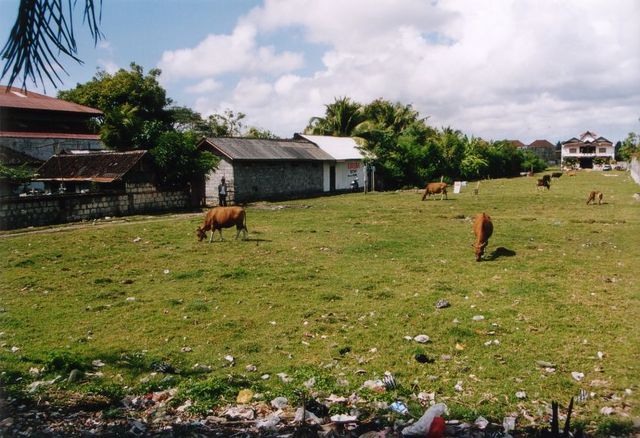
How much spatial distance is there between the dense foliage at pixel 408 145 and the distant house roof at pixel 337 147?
3.18 ft

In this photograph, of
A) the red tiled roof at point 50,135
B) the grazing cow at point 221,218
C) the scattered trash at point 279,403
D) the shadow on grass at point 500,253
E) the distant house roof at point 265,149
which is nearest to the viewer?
the scattered trash at point 279,403

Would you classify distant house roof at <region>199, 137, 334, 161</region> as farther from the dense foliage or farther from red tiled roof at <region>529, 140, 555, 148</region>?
red tiled roof at <region>529, 140, 555, 148</region>

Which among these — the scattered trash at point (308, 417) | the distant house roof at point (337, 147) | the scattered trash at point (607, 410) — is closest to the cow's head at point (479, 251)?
the scattered trash at point (607, 410)

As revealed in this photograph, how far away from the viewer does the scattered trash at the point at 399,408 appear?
5000mm

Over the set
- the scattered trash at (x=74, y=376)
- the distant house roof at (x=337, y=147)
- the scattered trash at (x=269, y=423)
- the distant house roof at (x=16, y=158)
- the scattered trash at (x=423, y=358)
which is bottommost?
the scattered trash at (x=269, y=423)

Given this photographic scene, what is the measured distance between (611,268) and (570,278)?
5.15 ft

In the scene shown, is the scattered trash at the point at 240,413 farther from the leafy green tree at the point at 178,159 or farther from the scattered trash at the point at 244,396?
the leafy green tree at the point at 178,159

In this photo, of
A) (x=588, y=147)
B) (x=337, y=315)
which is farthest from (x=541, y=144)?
(x=337, y=315)

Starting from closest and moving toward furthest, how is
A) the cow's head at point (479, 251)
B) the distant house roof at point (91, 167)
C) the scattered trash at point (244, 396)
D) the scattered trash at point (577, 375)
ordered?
the scattered trash at point (244, 396) < the scattered trash at point (577, 375) < the cow's head at point (479, 251) < the distant house roof at point (91, 167)

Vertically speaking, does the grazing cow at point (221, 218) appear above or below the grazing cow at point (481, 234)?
above

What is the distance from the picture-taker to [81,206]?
21547 millimetres

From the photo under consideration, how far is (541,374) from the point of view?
5898 millimetres

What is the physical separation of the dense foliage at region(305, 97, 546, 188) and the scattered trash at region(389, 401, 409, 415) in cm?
3606

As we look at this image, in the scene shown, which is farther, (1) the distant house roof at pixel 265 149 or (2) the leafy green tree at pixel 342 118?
A: (2) the leafy green tree at pixel 342 118
